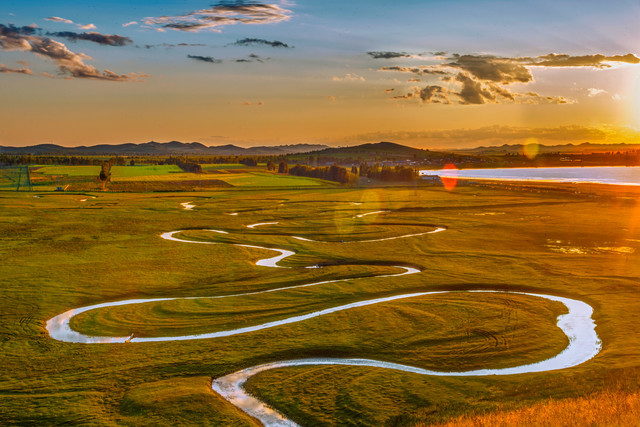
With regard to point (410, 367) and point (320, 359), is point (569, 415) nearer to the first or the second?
point (410, 367)

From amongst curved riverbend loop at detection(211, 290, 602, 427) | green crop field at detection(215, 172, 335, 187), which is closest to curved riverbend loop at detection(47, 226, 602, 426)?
curved riverbend loop at detection(211, 290, 602, 427)

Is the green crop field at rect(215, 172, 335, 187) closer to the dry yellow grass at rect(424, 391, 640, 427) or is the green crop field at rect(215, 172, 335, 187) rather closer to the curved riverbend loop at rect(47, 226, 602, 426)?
the curved riverbend loop at rect(47, 226, 602, 426)

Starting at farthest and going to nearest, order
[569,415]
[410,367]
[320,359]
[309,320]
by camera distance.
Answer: [309,320]
[320,359]
[410,367]
[569,415]

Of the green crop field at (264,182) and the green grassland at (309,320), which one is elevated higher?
the green crop field at (264,182)

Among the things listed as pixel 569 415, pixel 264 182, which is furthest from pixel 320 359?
pixel 264 182

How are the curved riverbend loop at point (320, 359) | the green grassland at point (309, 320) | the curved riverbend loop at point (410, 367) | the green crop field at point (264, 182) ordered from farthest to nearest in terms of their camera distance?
the green crop field at point (264, 182)
the curved riverbend loop at point (320, 359)
the green grassland at point (309, 320)
the curved riverbend loop at point (410, 367)

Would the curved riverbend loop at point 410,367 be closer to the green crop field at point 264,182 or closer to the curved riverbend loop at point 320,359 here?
the curved riverbend loop at point 320,359

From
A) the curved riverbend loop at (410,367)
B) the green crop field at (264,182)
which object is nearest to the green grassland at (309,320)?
the curved riverbend loop at (410,367)
